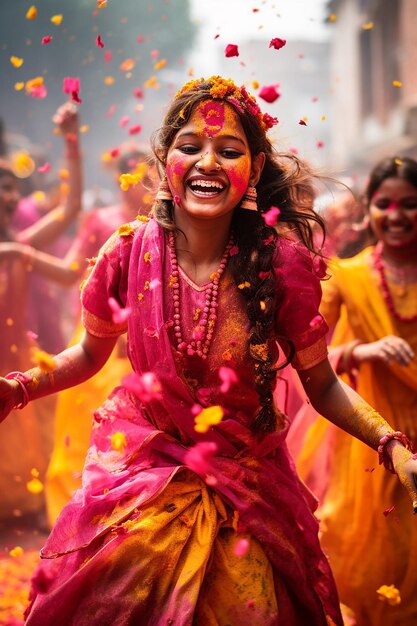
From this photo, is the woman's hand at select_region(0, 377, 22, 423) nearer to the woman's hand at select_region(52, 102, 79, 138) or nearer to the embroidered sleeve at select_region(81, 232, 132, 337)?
the embroidered sleeve at select_region(81, 232, 132, 337)

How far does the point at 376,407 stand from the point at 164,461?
167 cm

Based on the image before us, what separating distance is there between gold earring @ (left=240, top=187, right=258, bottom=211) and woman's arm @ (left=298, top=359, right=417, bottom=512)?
561 millimetres

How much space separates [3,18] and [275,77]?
16037 millimetres

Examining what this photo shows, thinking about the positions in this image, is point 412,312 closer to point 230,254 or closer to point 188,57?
point 230,254

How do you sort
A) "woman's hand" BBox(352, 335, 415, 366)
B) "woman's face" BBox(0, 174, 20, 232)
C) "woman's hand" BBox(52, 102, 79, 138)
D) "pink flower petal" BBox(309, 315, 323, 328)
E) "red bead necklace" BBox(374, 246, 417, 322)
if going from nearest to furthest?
"pink flower petal" BBox(309, 315, 323, 328) < "woman's hand" BBox(352, 335, 415, 366) < "red bead necklace" BBox(374, 246, 417, 322) < "woman's hand" BBox(52, 102, 79, 138) < "woman's face" BBox(0, 174, 20, 232)

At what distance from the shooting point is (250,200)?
9.53ft

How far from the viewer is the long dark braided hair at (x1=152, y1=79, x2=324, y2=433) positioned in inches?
108

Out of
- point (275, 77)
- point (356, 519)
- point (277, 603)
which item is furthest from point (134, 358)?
point (275, 77)

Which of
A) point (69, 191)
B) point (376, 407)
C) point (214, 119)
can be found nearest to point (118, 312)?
point (214, 119)

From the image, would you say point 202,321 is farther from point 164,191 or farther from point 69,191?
point 69,191

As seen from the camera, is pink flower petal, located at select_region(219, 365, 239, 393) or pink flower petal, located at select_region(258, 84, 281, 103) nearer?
pink flower petal, located at select_region(219, 365, 239, 393)

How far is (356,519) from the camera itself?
162 inches

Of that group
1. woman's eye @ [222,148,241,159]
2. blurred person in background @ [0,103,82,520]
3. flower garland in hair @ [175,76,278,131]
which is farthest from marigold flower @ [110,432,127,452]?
blurred person in background @ [0,103,82,520]

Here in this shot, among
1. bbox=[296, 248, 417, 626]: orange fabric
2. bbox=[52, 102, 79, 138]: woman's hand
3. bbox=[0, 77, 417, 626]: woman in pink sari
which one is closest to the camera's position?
bbox=[0, 77, 417, 626]: woman in pink sari
